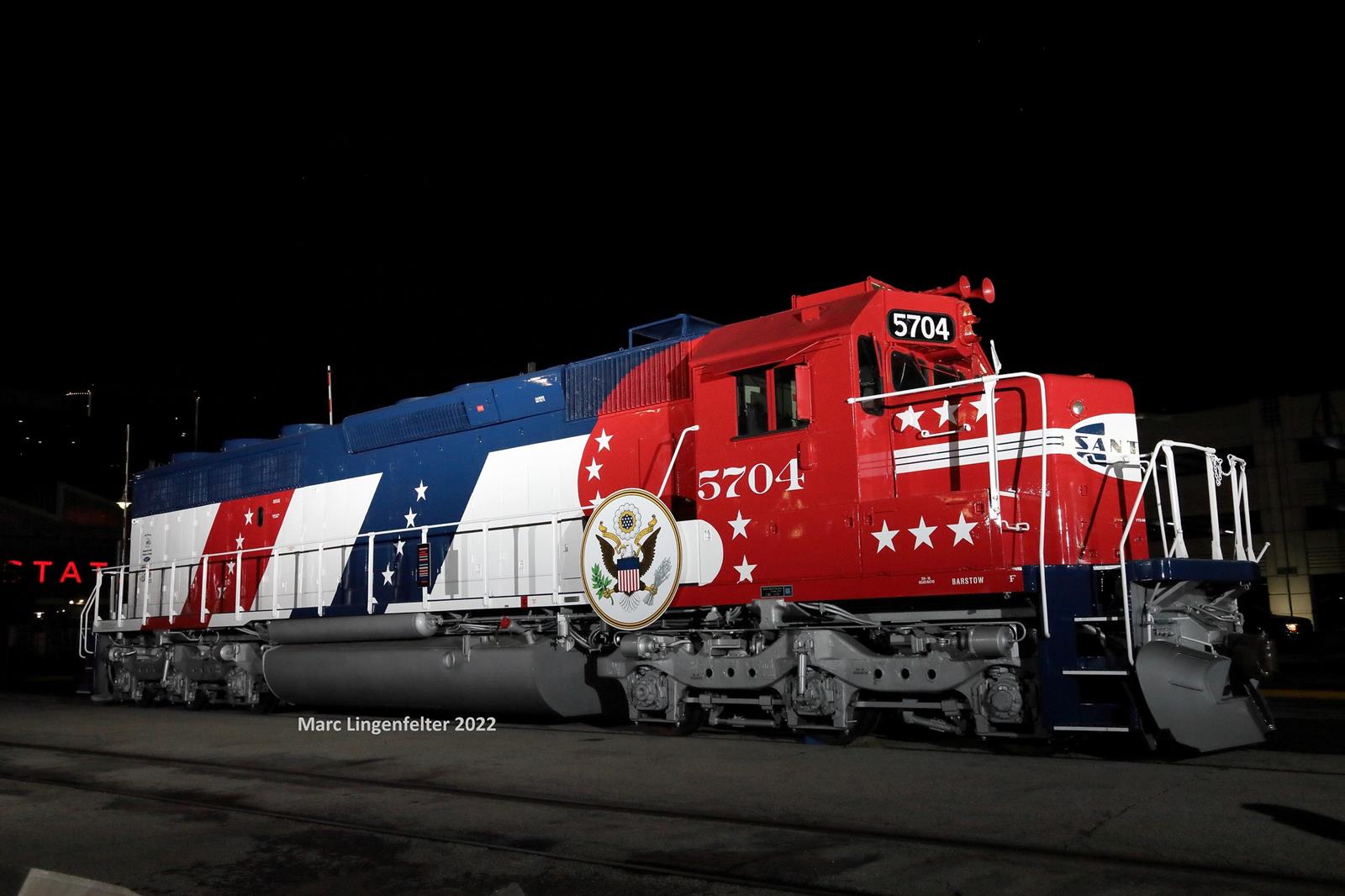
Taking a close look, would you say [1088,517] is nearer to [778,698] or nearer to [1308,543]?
[778,698]

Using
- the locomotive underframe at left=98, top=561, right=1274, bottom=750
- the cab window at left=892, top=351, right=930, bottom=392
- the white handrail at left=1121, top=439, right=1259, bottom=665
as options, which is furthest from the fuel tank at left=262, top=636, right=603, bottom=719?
the white handrail at left=1121, top=439, right=1259, bottom=665

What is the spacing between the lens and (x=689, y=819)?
6.01 m

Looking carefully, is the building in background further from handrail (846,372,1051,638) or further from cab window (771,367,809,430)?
handrail (846,372,1051,638)

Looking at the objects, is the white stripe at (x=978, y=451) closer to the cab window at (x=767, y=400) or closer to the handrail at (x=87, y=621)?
the cab window at (x=767, y=400)

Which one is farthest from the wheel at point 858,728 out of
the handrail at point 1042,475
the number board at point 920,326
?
the number board at point 920,326

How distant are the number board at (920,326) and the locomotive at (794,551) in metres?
0.02

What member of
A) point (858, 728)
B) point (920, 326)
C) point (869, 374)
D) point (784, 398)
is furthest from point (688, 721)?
point (920, 326)

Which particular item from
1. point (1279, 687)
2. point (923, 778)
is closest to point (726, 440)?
point (923, 778)

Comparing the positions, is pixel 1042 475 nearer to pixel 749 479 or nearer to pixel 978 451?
pixel 978 451

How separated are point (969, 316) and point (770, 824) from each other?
5504 mm

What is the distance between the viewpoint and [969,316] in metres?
9.60

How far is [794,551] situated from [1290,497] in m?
31.2

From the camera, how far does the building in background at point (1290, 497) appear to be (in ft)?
107

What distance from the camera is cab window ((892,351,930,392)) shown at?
895 centimetres
